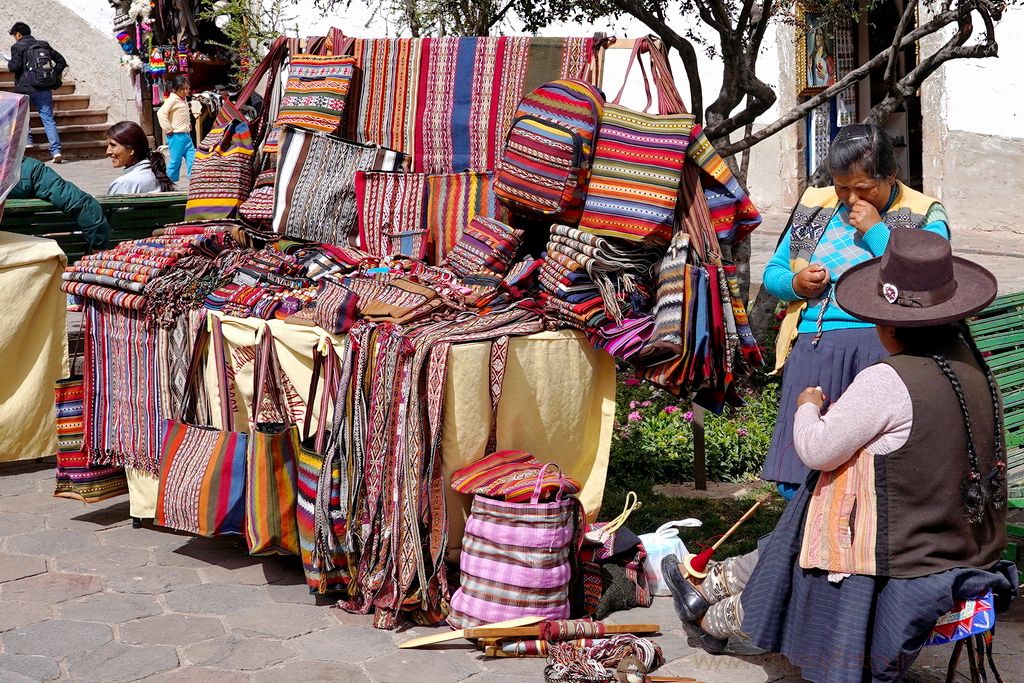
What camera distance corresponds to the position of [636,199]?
4391 millimetres

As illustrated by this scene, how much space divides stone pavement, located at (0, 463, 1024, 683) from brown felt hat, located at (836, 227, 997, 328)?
127cm

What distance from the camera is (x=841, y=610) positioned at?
10.6ft

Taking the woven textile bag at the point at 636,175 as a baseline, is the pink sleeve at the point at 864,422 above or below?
below

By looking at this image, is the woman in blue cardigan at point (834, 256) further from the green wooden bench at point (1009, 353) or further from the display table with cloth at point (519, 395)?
the green wooden bench at point (1009, 353)

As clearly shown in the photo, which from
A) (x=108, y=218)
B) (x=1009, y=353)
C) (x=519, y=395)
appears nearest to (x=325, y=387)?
(x=519, y=395)

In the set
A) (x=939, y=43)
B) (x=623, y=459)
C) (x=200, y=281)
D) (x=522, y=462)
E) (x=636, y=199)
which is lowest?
(x=623, y=459)

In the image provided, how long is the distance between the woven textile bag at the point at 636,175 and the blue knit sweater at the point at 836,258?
49 cm

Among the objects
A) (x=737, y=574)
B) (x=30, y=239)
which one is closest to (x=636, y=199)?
(x=737, y=574)

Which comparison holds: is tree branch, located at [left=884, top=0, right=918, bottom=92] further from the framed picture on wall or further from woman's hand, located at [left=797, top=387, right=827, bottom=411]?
the framed picture on wall

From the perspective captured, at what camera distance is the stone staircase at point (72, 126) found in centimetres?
1578

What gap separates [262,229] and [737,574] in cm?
278

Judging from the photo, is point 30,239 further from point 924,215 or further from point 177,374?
point 924,215

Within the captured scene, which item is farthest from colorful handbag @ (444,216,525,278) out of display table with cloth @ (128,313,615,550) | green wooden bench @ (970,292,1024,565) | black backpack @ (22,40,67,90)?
black backpack @ (22,40,67,90)

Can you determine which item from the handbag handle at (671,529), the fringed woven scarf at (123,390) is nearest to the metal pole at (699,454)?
the handbag handle at (671,529)
